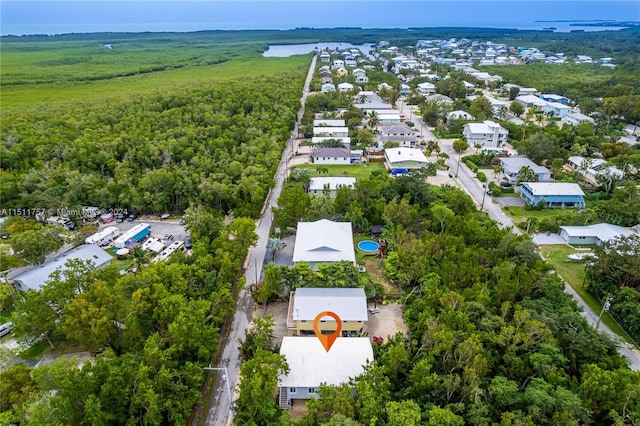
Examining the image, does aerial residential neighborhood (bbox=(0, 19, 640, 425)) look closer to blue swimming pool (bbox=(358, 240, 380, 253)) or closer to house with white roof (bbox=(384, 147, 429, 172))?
house with white roof (bbox=(384, 147, 429, 172))

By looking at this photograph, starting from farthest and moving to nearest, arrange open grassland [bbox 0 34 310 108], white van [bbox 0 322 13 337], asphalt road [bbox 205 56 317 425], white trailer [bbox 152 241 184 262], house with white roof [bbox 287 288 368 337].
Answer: open grassland [bbox 0 34 310 108] → white trailer [bbox 152 241 184 262] → white van [bbox 0 322 13 337] → house with white roof [bbox 287 288 368 337] → asphalt road [bbox 205 56 317 425]

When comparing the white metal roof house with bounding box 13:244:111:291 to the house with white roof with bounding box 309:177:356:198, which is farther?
the house with white roof with bounding box 309:177:356:198

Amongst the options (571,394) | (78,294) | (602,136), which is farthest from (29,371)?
(602,136)

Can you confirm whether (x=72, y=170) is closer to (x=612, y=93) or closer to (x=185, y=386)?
(x=185, y=386)

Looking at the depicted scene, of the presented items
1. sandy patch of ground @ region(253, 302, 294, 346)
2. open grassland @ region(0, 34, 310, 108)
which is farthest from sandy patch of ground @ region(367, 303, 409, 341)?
open grassland @ region(0, 34, 310, 108)

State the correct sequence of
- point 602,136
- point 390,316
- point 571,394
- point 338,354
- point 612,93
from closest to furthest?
point 571,394 → point 338,354 → point 390,316 → point 602,136 → point 612,93

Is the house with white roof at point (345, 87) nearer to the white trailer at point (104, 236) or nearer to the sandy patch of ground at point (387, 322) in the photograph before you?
the white trailer at point (104, 236)

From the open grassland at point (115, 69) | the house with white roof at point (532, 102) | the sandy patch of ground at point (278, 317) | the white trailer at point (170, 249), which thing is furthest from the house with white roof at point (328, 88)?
the sandy patch of ground at point (278, 317)
